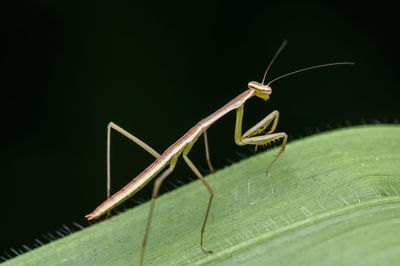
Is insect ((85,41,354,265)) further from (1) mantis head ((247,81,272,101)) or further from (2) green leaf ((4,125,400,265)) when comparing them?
(2) green leaf ((4,125,400,265))

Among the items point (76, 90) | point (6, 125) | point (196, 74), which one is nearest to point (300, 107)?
point (196, 74)

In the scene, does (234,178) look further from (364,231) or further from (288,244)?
(364,231)

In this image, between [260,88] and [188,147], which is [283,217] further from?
[260,88]

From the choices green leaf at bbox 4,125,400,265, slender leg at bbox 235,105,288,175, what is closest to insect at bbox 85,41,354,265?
slender leg at bbox 235,105,288,175

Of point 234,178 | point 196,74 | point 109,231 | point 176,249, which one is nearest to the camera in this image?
point 176,249

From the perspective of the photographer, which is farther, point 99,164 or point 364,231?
point 99,164

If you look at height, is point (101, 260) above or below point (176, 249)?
above

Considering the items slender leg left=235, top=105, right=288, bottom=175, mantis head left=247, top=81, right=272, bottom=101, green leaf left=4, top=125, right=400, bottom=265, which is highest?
mantis head left=247, top=81, right=272, bottom=101

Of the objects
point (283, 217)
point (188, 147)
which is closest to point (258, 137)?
point (188, 147)
